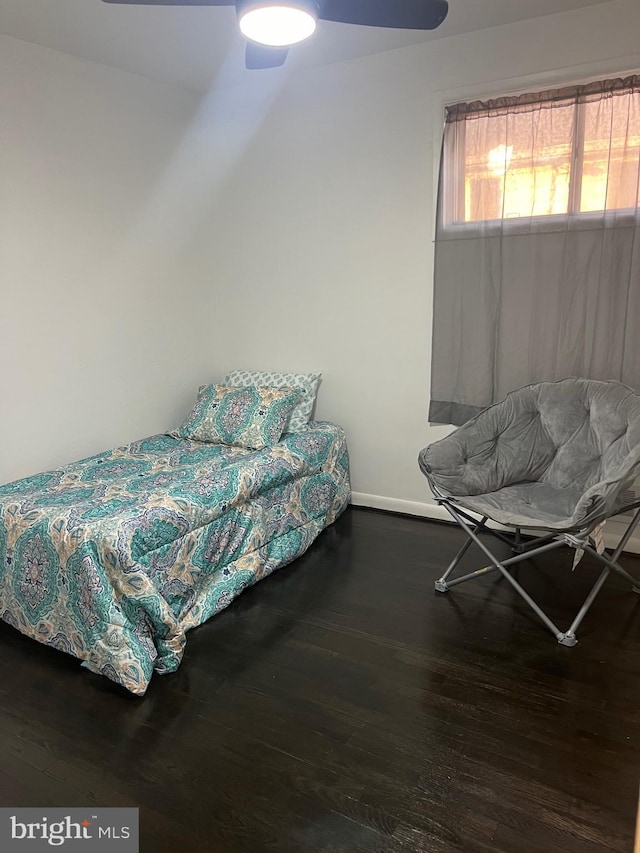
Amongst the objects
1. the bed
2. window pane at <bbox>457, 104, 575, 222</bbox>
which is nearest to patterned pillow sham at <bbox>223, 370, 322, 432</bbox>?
the bed

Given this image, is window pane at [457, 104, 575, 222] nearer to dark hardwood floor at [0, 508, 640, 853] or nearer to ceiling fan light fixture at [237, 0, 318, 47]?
ceiling fan light fixture at [237, 0, 318, 47]

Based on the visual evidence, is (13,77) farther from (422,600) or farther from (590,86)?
(422,600)

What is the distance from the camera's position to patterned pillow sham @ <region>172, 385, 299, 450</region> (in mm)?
3430

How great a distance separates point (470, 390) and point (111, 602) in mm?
2059

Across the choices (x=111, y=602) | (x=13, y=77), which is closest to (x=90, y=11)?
(x=13, y=77)

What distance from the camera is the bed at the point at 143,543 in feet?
7.26

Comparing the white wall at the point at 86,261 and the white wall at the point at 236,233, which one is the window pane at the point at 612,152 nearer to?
the white wall at the point at 236,233

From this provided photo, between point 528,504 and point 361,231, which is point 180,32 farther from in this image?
point 528,504

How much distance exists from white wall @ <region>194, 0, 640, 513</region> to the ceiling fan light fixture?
1517mm

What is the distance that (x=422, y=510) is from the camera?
362 cm

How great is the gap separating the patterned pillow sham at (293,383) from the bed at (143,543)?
31 cm

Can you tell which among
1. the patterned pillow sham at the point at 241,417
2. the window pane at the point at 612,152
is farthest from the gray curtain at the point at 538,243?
the patterned pillow sham at the point at 241,417

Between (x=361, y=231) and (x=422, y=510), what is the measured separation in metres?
1.63

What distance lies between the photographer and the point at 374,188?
345 centimetres
